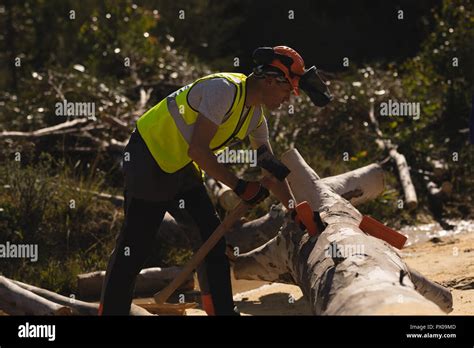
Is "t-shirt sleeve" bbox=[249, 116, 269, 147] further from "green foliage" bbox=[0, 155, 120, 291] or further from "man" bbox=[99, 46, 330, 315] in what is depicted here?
"green foliage" bbox=[0, 155, 120, 291]

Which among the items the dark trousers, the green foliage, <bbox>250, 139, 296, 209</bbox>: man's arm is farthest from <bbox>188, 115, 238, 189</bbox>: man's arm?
the green foliage

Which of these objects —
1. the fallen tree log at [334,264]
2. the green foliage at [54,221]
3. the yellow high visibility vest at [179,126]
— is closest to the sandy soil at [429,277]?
the fallen tree log at [334,264]

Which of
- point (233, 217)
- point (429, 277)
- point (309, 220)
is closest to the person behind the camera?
point (233, 217)

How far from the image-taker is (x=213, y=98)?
5.38 m

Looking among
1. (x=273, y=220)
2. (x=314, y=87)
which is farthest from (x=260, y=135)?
(x=273, y=220)

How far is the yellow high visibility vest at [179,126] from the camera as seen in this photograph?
5.51m

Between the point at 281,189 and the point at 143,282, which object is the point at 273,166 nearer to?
the point at 281,189

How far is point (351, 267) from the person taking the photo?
16.4 ft

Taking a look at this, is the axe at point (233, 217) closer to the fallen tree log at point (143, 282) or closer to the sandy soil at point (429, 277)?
the sandy soil at point (429, 277)

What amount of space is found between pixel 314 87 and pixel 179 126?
74 cm

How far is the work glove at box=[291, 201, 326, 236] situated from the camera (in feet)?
19.1

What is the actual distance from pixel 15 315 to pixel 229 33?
32.2 feet

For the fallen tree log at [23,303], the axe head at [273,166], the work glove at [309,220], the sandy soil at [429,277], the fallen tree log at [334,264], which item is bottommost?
the sandy soil at [429,277]

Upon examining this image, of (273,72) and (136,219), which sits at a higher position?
(273,72)
